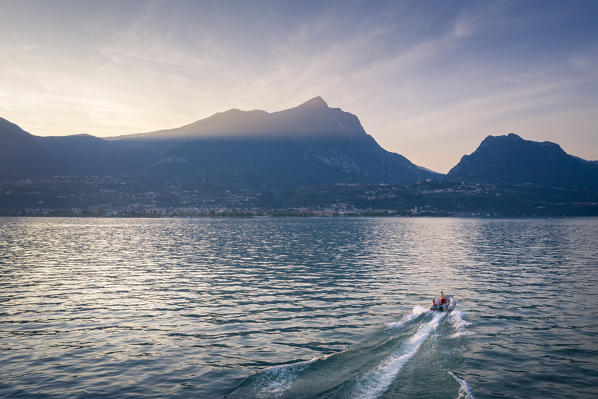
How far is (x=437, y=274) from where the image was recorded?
5872 cm

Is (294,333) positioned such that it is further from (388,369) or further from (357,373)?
(388,369)

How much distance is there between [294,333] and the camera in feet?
94.2

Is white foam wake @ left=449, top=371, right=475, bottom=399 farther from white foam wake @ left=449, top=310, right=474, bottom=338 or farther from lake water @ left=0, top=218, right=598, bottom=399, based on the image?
white foam wake @ left=449, top=310, right=474, bottom=338

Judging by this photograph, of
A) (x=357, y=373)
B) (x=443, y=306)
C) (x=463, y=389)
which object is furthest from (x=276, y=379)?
(x=443, y=306)

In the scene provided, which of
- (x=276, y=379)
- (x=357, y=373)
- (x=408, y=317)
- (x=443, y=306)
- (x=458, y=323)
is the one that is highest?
(x=276, y=379)

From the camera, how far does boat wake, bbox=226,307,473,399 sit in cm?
1827

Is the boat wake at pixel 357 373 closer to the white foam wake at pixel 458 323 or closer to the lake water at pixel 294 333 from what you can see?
the lake water at pixel 294 333

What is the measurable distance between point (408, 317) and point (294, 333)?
1199 cm

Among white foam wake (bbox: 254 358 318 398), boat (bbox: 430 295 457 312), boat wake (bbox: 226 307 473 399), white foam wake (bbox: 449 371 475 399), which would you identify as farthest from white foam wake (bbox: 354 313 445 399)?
boat (bbox: 430 295 457 312)

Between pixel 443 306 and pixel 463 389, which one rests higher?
pixel 463 389

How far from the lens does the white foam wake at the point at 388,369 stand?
732 inches

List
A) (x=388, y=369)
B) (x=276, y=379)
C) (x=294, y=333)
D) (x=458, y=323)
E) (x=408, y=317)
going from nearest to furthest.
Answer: (x=276, y=379) < (x=388, y=369) < (x=294, y=333) < (x=458, y=323) < (x=408, y=317)

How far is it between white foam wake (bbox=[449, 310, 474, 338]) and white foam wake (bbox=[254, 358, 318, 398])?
15.3 meters

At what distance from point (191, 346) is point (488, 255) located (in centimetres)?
7933
